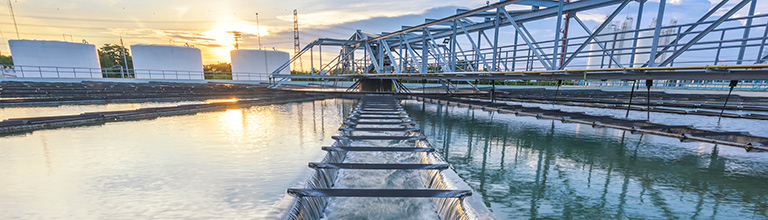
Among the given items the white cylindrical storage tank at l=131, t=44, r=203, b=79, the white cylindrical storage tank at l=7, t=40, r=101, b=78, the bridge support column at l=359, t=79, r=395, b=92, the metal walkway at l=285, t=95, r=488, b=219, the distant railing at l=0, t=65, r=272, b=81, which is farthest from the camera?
the white cylindrical storage tank at l=131, t=44, r=203, b=79

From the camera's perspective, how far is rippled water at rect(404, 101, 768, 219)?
3.08 metres

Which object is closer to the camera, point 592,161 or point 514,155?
point 592,161

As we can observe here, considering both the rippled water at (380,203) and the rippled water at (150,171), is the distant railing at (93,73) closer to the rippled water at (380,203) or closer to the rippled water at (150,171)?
the rippled water at (150,171)

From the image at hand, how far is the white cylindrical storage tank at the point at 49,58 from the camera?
2436 cm

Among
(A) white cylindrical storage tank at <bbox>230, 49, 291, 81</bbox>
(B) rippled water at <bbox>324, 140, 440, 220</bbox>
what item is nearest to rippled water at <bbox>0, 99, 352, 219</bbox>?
(B) rippled water at <bbox>324, 140, 440, 220</bbox>

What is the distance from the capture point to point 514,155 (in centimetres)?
522

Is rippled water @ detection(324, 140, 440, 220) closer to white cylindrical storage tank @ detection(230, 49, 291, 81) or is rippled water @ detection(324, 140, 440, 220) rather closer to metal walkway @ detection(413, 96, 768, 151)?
metal walkway @ detection(413, 96, 768, 151)

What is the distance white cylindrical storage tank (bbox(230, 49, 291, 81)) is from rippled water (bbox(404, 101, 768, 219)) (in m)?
33.3

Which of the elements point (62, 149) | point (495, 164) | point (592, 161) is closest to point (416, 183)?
point (495, 164)

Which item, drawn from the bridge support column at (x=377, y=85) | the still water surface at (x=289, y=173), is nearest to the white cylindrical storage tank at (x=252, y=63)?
the bridge support column at (x=377, y=85)

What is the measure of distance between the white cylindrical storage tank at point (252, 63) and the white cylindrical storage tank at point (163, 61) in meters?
4.44

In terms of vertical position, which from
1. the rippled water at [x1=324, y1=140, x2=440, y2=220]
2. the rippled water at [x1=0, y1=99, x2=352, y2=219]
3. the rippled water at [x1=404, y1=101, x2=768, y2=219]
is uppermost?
the rippled water at [x1=0, y1=99, x2=352, y2=219]

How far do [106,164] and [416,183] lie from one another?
4.65 metres

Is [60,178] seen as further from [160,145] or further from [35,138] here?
[35,138]
